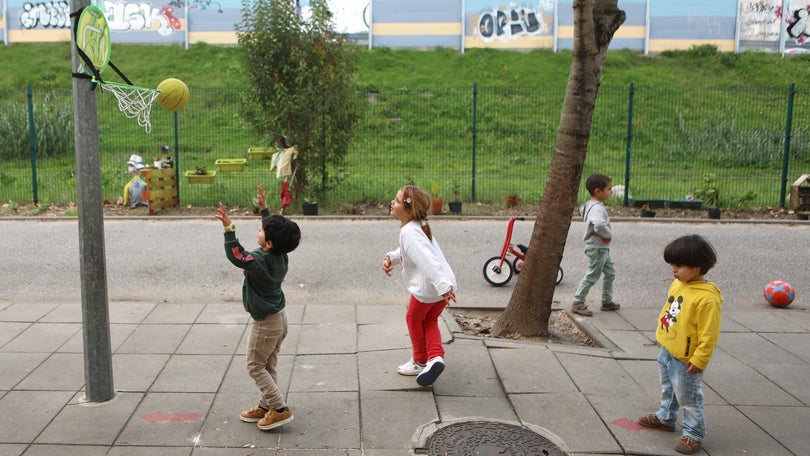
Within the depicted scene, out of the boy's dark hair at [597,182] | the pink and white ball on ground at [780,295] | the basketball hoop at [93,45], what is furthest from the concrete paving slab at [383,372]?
the pink and white ball on ground at [780,295]

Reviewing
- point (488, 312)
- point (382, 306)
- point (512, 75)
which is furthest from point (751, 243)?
point (512, 75)

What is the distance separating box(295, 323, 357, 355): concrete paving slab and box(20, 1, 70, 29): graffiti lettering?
34339mm

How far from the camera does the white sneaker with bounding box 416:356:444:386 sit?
511cm

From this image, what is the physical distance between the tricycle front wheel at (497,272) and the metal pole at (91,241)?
4.92 meters

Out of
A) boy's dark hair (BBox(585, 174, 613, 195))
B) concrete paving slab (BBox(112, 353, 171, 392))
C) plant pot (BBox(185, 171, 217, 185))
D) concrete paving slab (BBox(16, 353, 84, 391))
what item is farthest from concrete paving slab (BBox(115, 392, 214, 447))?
plant pot (BBox(185, 171, 217, 185))

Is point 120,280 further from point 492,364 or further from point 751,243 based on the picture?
point 751,243

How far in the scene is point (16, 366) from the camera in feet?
18.2

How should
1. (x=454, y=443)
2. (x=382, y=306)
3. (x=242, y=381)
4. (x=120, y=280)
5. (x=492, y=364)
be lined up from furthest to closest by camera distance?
(x=120, y=280), (x=382, y=306), (x=492, y=364), (x=242, y=381), (x=454, y=443)

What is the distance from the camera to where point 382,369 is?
5641 millimetres

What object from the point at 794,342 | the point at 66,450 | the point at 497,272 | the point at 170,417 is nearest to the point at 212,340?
the point at 170,417

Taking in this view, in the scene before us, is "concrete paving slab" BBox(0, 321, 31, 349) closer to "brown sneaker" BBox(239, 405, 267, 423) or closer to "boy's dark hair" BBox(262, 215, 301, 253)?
"brown sneaker" BBox(239, 405, 267, 423)

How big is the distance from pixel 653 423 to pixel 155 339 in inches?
161

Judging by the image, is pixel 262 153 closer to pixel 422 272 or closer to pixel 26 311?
pixel 26 311

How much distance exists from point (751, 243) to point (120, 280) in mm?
9235
